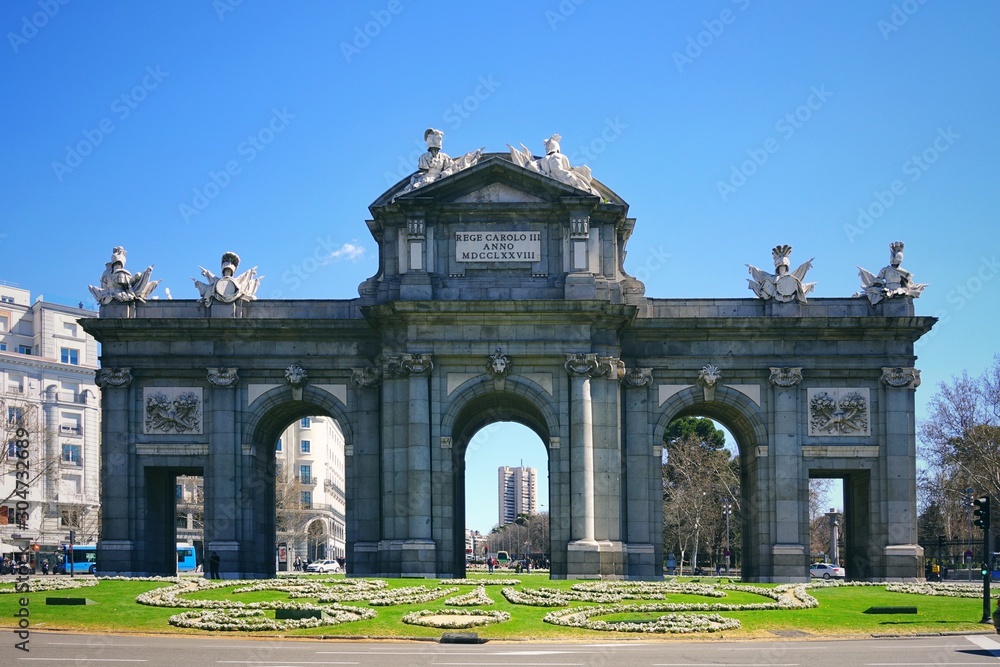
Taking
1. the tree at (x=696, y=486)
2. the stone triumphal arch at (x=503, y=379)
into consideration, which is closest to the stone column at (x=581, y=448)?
the stone triumphal arch at (x=503, y=379)

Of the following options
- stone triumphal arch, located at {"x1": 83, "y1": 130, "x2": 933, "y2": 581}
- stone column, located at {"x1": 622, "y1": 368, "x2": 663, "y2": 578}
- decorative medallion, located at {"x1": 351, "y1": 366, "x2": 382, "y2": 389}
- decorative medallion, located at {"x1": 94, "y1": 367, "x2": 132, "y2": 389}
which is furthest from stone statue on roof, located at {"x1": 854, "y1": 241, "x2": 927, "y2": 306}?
decorative medallion, located at {"x1": 94, "y1": 367, "x2": 132, "y2": 389}

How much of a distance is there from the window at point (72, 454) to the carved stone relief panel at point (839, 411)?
2901 inches

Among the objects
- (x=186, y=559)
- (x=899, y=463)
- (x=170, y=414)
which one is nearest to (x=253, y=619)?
(x=170, y=414)

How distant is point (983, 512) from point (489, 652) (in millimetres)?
19066

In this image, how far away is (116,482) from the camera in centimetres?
5991

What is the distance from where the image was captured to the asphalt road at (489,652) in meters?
30.9

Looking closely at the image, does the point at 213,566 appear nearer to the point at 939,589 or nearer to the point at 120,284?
the point at 120,284

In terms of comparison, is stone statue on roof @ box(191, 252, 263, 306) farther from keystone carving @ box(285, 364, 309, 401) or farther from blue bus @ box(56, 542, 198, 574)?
blue bus @ box(56, 542, 198, 574)

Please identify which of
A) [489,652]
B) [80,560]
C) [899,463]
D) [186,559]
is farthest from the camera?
[186,559]

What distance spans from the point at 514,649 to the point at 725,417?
31.4 m

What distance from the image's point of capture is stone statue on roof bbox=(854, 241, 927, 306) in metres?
61.2

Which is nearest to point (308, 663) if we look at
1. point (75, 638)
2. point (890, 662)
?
point (75, 638)

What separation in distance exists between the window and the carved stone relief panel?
73690mm

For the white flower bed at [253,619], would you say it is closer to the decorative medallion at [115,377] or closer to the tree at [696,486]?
the decorative medallion at [115,377]
